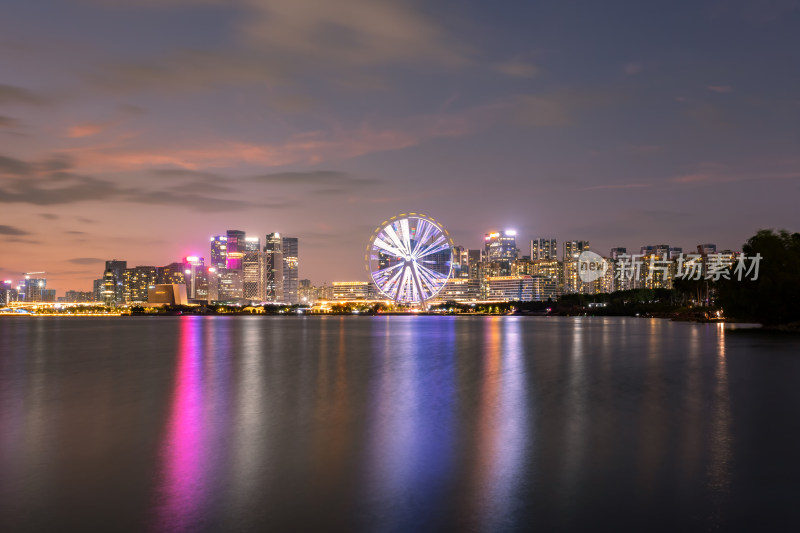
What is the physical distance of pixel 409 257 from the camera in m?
145

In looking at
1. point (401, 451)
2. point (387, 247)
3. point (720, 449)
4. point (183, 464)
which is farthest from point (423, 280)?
point (183, 464)

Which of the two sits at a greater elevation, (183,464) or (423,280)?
(423,280)

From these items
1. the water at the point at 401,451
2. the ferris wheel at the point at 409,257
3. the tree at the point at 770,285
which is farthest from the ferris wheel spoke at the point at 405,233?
the water at the point at 401,451

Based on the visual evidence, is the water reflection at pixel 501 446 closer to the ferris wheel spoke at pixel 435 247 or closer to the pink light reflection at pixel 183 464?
the pink light reflection at pixel 183 464

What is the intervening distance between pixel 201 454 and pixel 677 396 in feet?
64.8

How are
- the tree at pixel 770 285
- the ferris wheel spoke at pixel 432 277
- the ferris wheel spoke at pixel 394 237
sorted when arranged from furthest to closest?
the ferris wheel spoke at pixel 432 277 < the ferris wheel spoke at pixel 394 237 < the tree at pixel 770 285

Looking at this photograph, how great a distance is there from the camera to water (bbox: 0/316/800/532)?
11.9 m

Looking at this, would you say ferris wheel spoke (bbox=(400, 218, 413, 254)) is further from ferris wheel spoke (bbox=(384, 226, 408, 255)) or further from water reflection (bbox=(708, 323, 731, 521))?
water reflection (bbox=(708, 323, 731, 521))

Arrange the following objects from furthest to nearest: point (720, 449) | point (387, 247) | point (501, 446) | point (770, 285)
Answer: point (387, 247)
point (770, 285)
point (501, 446)
point (720, 449)

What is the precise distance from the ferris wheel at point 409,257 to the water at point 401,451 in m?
105

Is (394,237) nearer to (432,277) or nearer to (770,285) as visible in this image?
(432,277)

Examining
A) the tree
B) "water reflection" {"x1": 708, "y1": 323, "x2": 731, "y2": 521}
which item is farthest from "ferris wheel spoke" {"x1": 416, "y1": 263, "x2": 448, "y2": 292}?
"water reflection" {"x1": 708, "y1": 323, "x2": 731, "y2": 521}

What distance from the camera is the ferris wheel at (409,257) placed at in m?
142

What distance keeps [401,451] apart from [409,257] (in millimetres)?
128032
